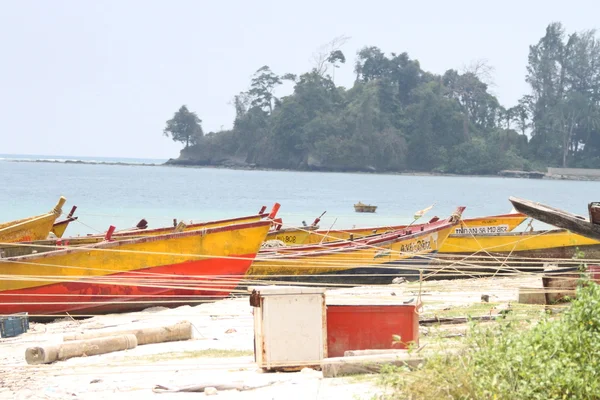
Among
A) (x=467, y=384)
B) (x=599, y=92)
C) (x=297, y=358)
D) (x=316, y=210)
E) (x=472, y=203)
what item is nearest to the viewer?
(x=467, y=384)

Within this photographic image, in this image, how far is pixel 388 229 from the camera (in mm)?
18344

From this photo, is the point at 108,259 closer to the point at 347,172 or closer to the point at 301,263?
the point at 301,263

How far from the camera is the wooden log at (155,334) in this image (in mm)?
8688

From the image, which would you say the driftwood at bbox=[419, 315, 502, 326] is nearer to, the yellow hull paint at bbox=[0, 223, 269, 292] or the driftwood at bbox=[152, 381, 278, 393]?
the driftwood at bbox=[152, 381, 278, 393]

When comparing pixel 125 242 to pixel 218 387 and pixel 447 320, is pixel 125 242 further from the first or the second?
pixel 218 387

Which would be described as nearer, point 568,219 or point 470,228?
point 568,219

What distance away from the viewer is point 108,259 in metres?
11.8

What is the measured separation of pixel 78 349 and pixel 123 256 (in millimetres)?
3828

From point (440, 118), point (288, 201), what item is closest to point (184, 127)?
point (440, 118)

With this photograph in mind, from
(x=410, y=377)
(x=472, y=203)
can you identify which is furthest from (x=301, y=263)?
(x=472, y=203)

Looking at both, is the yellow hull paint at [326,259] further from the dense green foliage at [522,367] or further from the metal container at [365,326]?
the dense green foliage at [522,367]

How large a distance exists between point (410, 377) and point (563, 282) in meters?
2.92

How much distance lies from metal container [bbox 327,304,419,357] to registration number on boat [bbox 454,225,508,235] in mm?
10945

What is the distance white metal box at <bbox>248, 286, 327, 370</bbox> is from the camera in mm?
6742
